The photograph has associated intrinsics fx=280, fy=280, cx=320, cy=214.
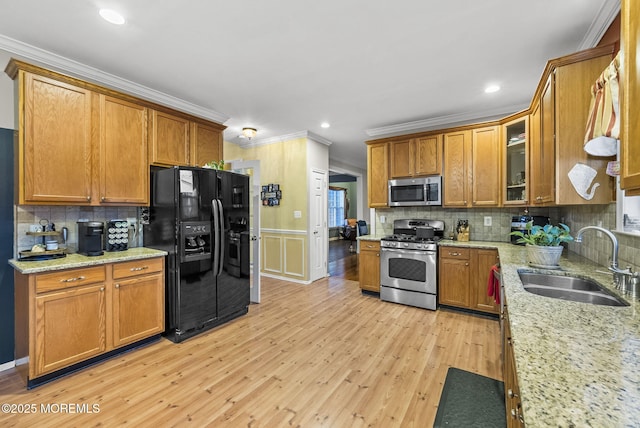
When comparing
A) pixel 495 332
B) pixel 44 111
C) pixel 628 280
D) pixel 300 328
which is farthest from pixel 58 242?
pixel 495 332

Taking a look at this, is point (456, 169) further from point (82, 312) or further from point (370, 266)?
point (82, 312)

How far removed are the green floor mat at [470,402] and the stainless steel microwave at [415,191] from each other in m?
2.30

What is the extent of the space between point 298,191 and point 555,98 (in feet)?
11.9

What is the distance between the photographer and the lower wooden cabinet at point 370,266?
13.6 ft

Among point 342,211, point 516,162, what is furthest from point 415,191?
point 342,211

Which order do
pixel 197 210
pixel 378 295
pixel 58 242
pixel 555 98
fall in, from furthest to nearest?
pixel 378 295, pixel 197 210, pixel 58 242, pixel 555 98

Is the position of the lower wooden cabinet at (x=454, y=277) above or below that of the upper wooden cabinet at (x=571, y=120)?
below

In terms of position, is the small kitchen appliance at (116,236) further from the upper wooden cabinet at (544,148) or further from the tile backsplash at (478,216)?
the upper wooden cabinet at (544,148)

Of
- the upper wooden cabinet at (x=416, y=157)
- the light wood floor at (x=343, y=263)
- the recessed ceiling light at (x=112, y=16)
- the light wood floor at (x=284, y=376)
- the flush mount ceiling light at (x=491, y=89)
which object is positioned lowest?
the light wood floor at (x=284, y=376)

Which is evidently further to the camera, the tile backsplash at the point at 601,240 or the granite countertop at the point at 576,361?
the tile backsplash at the point at 601,240

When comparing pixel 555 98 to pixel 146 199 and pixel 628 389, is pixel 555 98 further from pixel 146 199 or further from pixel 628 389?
pixel 146 199

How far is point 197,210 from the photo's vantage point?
290 centimetres

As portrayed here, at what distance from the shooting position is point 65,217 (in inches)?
104

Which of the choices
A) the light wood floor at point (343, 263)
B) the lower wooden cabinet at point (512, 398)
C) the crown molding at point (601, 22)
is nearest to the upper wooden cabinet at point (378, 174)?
the light wood floor at point (343, 263)
